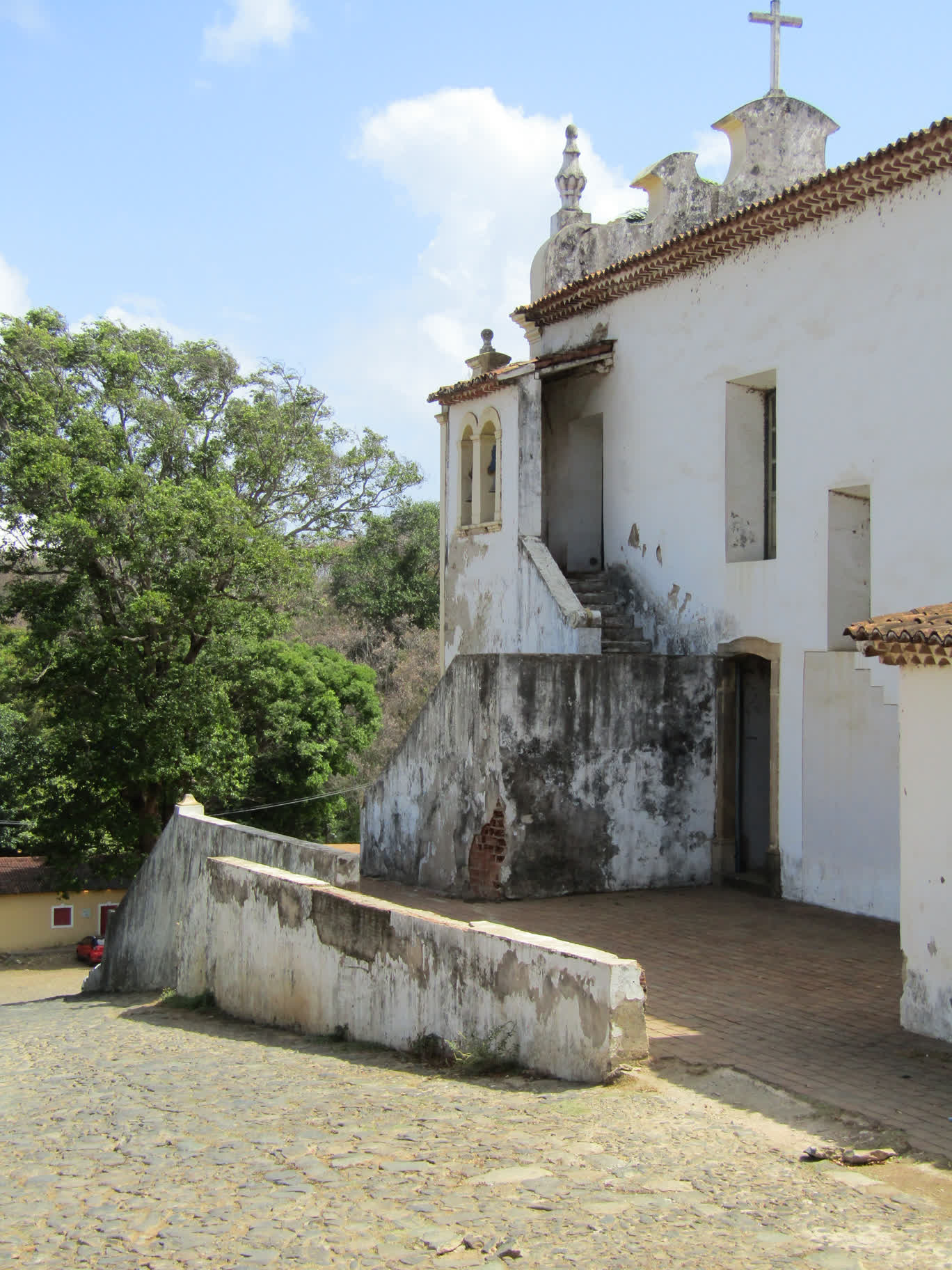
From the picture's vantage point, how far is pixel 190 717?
73.9ft

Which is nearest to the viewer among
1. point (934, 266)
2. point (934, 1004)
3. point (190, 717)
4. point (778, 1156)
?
point (778, 1156)

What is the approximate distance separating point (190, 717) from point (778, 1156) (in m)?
18.4

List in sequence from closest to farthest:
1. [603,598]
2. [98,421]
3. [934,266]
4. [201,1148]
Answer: [201,1148] < [934,266] < [603,598] < [98,421]

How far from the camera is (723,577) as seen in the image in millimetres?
13102

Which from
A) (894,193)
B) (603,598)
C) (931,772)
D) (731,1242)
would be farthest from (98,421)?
(731,1242)

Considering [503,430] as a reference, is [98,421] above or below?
above

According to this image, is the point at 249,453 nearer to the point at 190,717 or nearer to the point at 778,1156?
the point at 190,717

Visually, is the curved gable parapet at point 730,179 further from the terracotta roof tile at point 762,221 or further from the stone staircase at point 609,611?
the stone staircase at point 609,611

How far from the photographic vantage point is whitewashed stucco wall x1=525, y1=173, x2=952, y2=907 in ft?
35.3

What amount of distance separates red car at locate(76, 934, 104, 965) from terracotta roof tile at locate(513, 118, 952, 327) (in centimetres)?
1862

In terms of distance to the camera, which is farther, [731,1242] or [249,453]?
[249,453]

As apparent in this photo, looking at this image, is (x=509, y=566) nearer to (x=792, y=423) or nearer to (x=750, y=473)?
(x=750, y=473)

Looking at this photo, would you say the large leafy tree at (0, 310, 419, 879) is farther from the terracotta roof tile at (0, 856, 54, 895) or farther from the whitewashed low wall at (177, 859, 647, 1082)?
the whitewashed low wall at (177, 859, 647, 1082)

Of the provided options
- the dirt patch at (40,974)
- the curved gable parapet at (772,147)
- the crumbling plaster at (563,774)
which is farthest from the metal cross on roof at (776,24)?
the dirt patch at (40,974)
